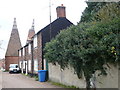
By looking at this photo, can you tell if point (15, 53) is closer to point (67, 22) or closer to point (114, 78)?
point (67, 22)

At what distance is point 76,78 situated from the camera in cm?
1212

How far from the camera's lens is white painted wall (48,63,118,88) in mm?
8461

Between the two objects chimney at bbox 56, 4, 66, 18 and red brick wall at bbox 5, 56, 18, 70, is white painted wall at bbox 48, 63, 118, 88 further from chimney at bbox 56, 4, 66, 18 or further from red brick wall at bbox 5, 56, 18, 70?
red brick wall at bbox 5, 56, 18, 70

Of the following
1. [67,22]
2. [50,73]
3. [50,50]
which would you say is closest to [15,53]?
[67,22]

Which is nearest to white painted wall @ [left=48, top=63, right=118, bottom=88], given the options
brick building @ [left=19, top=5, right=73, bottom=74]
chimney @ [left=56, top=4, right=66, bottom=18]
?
brick building @ [left=19, top=5, right=73, bottom=74]

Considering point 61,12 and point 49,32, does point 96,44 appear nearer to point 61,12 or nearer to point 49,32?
point 49,32

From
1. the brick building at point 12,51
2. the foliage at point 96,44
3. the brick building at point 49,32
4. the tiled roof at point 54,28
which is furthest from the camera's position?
the brick building at point 12,51

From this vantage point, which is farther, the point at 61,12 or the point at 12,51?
the point at 12,51

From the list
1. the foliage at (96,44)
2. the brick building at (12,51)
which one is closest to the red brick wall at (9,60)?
the brick building at (12,51)

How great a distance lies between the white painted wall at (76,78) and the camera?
8461 millimetres

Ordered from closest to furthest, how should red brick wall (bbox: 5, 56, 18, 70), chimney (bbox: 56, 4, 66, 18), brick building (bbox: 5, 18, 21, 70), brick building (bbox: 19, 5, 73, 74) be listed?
brick building (bbox: 19, 5, 73, 74), chimney (bbox: 56, 4, 66, 18), red brick wall (bbox: 5, 56, 18, 70), brick building (bbox: 5, 18, 21, 70)

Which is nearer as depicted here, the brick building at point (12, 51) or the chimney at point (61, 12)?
the chimney at point (61, 12)

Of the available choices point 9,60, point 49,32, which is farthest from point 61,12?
point 9,60

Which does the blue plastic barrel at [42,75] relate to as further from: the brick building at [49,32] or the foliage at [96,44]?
the foliage at [96,44]
